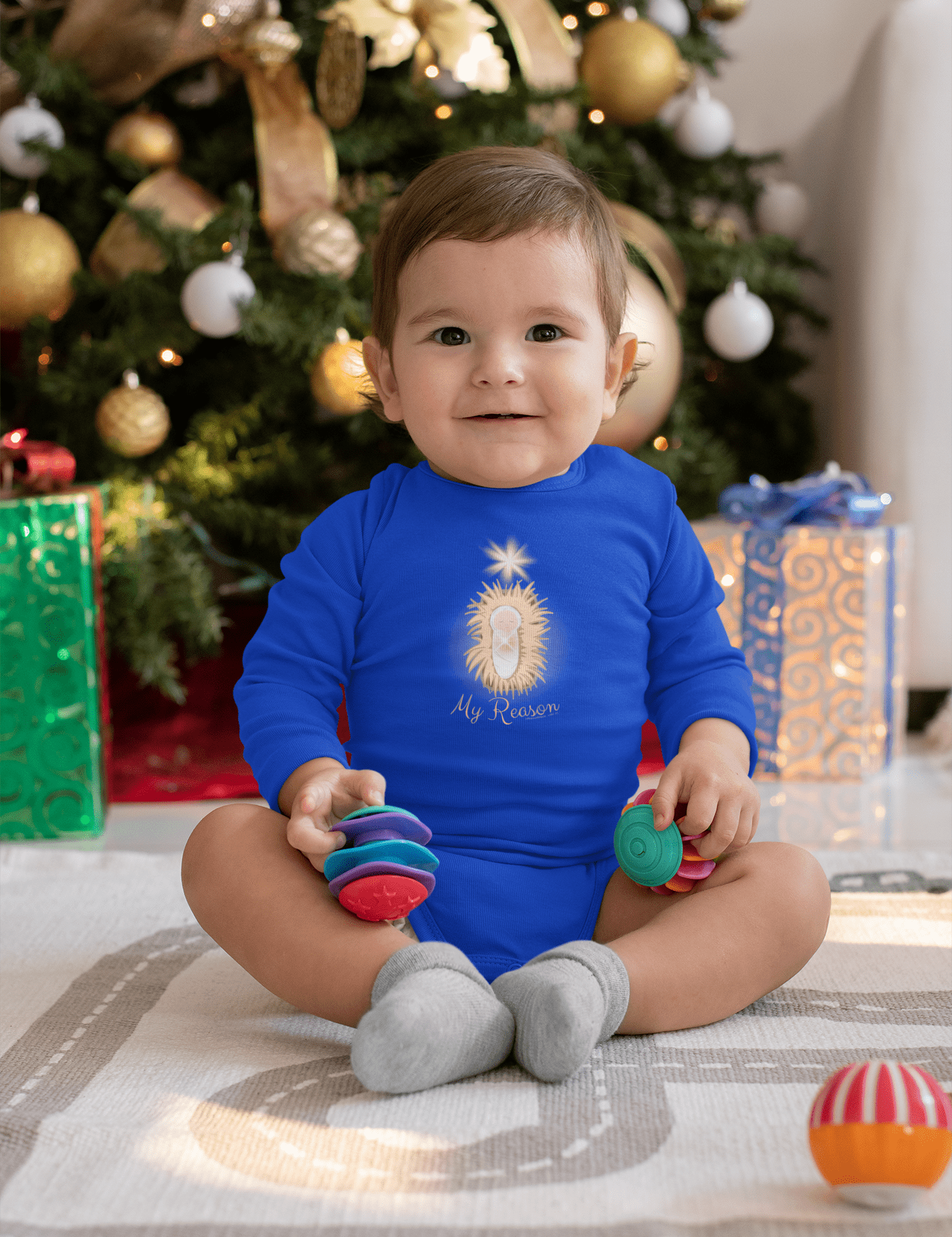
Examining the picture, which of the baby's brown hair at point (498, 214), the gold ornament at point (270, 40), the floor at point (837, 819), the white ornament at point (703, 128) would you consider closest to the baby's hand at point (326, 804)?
the baby's brown hair at point (498, 214)

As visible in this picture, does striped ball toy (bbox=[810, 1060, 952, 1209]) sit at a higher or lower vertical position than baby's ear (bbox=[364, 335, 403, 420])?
lower

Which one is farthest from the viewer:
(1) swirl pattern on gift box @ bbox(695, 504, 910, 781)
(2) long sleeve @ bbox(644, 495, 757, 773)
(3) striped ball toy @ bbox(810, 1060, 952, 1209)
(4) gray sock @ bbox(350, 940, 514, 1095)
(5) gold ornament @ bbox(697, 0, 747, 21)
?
(5) gold ornament @ bbox(697, 0, 747, 21)

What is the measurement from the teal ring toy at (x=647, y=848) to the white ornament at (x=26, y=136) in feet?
3.81

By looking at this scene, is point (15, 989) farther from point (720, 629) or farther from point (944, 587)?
point (944, 587)

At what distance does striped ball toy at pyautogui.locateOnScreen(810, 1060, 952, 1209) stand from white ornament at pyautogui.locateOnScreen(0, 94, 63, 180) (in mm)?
1398

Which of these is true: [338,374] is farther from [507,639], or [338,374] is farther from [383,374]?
[507,639]

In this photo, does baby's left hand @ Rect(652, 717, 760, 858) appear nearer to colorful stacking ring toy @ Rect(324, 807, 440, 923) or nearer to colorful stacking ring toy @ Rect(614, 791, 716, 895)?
colorful stacking ring toy @ Rect(614, 791, 716, 895)

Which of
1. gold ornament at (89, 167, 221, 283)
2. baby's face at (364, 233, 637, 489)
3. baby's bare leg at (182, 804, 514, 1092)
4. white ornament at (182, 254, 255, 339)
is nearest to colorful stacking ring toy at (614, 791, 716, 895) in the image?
baby's bare leg at (182, 804, 514, 1092)

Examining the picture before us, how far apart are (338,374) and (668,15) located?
0.73 metres

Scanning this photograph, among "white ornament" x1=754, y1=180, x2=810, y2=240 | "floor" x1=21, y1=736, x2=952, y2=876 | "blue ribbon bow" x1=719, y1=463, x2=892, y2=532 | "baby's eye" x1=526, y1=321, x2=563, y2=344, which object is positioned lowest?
"floor" x1=21, y1=736, x2=952, y2=876

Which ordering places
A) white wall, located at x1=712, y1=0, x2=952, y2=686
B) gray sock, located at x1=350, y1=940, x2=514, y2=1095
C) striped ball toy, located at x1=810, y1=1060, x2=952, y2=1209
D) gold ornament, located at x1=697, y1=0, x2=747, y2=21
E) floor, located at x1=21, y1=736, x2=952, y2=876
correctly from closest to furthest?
striped ball toy, located at x1=810, y1=1060, x2=952, y2=1209, gray sock, located at x1=350, y1=940, x2=514, y2=1095, floor, located at x1=21, y1=736, x2=952, y2=876, white wall, located at x1=712, y1=0, x2=952, y2=686, gold ornament, located at x1=697, y1=0, x2=747, y2=21

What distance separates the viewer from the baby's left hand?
2.51ft

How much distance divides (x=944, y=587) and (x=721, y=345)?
45cm

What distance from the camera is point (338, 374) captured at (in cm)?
149
